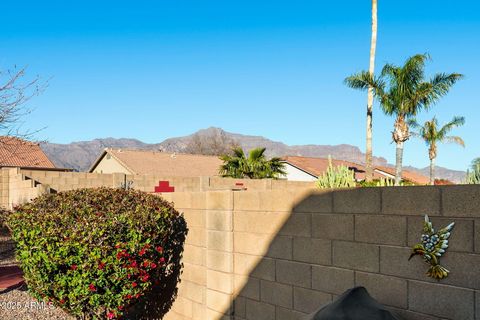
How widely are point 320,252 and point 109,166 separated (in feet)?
133

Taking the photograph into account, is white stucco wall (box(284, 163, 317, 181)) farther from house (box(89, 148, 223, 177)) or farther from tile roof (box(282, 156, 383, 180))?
house (box(89, 148, 223, 177))

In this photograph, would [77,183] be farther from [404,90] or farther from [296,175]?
[296,175]

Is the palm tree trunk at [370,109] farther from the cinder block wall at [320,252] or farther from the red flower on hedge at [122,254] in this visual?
the red flower on hedge at [122,254]

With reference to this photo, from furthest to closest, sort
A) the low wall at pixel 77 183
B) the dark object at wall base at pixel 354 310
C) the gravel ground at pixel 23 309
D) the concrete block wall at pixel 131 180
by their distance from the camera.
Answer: the concrete block wall at pixel 131 180 → the low wall at pixel 77 183 → the gravel ground at pixel 23 309 → the dark object at wall base at pixel 354 310

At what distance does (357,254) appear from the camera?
4.61 meters

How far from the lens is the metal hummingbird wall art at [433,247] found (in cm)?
382

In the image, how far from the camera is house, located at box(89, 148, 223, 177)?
40897 millimetres

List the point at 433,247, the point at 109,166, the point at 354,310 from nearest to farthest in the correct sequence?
the point at 354,310 → the point at 433,247 → the point at 109,166

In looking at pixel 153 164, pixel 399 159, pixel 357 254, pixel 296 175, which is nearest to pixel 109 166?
pixel 153 164

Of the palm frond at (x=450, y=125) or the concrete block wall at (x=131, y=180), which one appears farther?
the palm frond at (x=450, y=125)

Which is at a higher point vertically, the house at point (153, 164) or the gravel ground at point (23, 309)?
the house at point (153, 164)

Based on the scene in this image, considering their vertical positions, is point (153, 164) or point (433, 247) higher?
point (153, 164)

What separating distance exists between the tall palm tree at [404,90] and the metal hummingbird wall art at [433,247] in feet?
64.3

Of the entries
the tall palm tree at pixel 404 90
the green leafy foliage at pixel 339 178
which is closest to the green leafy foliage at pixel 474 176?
the green leafy foliage at pixel 339 178
